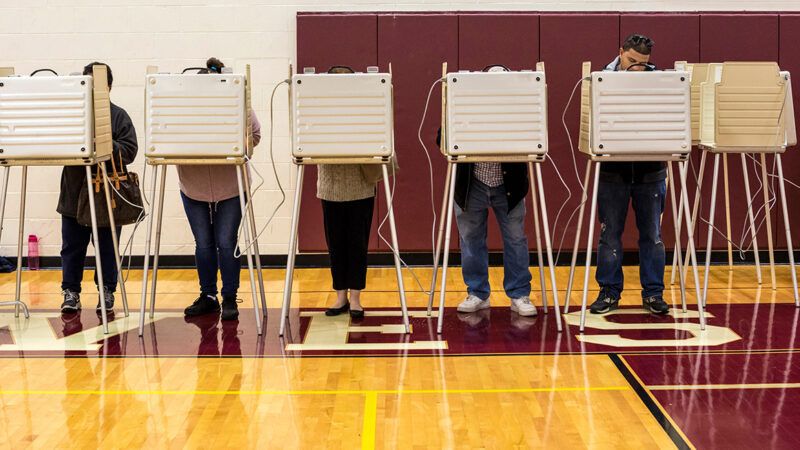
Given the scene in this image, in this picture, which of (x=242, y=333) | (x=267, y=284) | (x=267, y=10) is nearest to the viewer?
(x=242, y=333)

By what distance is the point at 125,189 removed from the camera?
488 centimetres

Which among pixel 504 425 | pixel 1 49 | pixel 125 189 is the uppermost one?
pixel 1 49

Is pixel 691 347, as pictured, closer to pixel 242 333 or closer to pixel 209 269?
pixel 242 333

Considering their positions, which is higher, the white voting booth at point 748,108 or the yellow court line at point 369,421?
the white voting booth at point 748,108

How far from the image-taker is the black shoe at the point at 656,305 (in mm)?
4773

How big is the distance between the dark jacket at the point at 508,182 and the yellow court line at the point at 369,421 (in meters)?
1.46

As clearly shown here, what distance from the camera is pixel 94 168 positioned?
4836mm

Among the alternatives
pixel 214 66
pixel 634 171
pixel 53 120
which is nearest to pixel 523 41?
pixel 634 171

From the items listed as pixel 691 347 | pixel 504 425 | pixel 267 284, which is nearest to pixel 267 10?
pixel 267 284

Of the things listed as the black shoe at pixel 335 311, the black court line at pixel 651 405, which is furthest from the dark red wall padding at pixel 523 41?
the black court line at pixel 651 405

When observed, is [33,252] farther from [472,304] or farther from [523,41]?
[523,41]

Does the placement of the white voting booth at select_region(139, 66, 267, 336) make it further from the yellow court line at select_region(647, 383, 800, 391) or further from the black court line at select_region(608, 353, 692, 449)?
the yellow court line at select_region(647, 383, 800, 391)

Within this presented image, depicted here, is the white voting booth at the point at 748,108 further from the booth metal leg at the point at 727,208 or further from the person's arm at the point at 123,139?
the person's arm at the point at 123,139

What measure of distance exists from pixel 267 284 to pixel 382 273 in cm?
74
